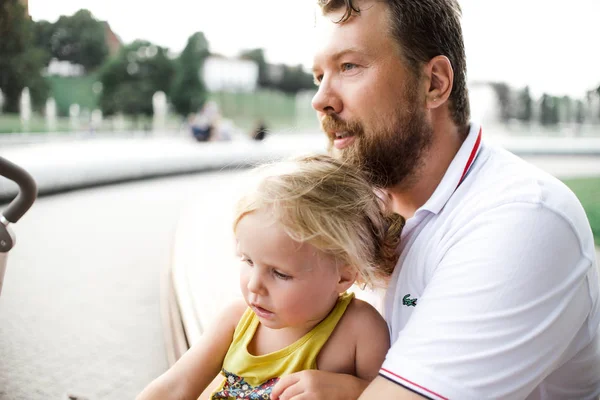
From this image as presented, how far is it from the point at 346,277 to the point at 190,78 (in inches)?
1383

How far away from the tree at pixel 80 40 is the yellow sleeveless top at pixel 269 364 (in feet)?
30.6

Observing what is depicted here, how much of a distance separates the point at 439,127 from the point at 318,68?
37 centimetres

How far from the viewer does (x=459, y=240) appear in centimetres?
120

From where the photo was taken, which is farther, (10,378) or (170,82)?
(170,82)

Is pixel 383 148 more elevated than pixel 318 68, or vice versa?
pixel 318 68

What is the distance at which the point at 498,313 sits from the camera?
3.41ft

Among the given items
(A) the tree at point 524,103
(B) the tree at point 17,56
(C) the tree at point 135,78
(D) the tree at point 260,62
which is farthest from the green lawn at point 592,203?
(D) the tree at point 260,62

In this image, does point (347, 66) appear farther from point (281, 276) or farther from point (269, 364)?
point (269, 364)

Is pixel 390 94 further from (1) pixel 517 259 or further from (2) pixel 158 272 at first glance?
(2) pixel 158 272

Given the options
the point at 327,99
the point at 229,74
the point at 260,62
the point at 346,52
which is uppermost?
the point at 346,52

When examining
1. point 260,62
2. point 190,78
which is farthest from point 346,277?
point 260,62

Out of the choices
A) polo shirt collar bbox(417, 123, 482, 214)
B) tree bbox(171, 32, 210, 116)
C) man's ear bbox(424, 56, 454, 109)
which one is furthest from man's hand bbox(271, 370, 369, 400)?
tree bbox(171, 32, 210, 116)

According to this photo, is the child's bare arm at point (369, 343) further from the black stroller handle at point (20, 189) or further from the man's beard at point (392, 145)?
the black stroller handle at point (20, 189)

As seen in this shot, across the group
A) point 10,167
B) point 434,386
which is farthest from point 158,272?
point 434,386
